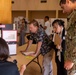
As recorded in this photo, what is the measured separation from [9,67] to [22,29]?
20.4 ft

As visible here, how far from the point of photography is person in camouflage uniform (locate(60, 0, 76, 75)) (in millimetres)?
2038

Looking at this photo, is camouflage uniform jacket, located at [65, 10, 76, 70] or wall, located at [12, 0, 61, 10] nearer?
camouflage uniform jacket, located at [65, 10, 76, 70]

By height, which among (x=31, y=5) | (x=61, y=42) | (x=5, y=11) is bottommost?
(x=61, y=42)

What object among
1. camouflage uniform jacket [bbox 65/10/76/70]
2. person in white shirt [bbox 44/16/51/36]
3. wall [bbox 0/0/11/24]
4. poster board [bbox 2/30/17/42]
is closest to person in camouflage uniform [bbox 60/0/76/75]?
camouflage uniform jacket [bbox 65/10/76/70]

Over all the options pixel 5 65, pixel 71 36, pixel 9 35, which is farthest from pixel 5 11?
pixel 5 65

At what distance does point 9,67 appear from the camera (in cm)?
154

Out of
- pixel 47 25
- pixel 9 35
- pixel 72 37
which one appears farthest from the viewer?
pixel 47 25

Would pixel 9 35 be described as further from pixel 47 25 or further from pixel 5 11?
pixel 47 25

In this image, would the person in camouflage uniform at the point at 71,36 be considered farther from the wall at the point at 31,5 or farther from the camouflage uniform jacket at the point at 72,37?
the wall at the point at 31,5

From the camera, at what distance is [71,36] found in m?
2.07

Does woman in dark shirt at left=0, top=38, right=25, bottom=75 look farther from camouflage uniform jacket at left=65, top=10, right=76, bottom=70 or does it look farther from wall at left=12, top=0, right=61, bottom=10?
wall at left=12, top=0, right=61, bottom=10

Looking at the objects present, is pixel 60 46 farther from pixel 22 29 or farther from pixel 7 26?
pixel 22 29

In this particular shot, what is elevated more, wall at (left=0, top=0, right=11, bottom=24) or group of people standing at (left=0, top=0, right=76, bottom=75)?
wall at (left=0, top=0, right=11, bottom=24)

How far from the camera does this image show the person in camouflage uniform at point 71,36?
204cm
